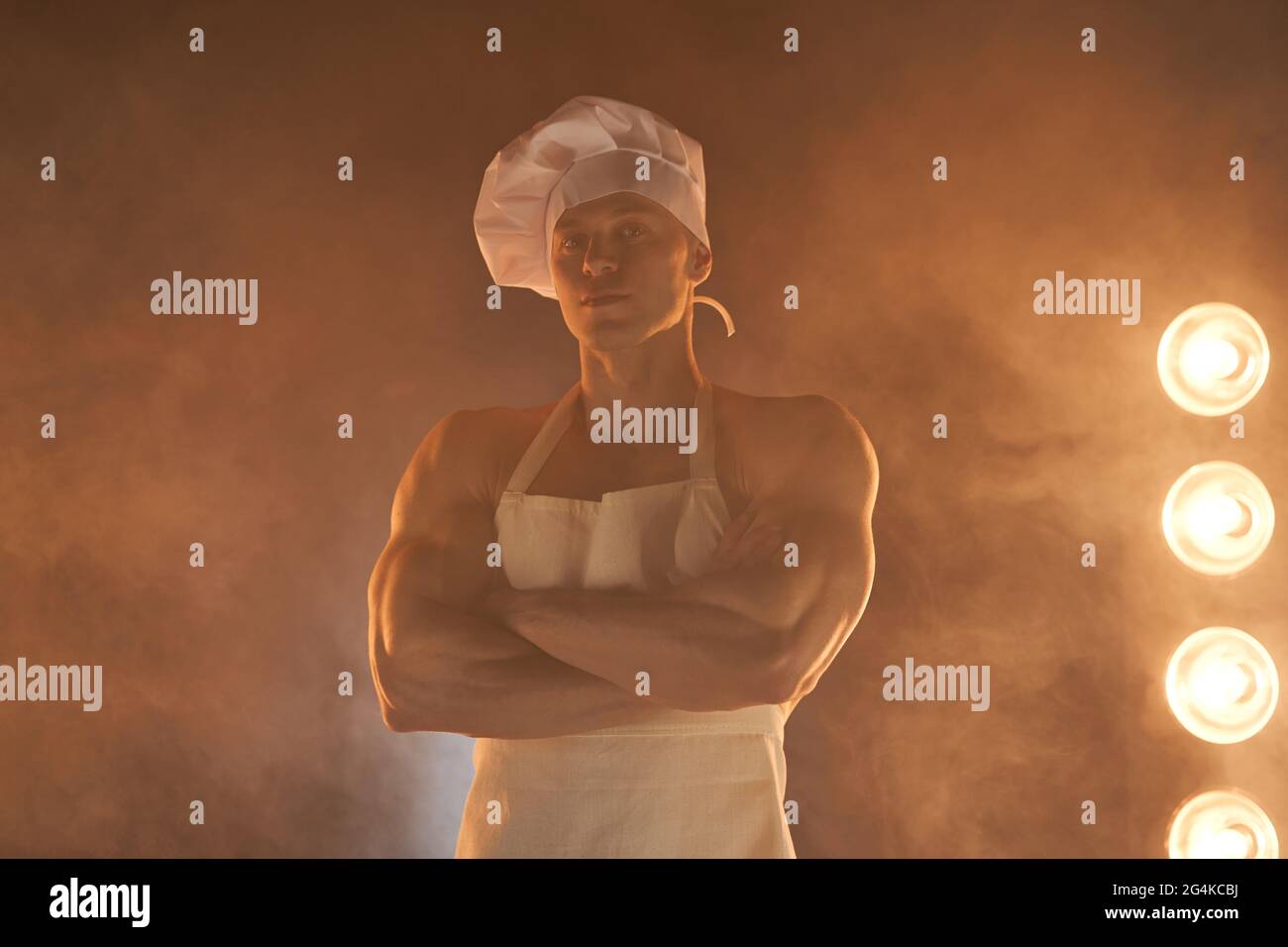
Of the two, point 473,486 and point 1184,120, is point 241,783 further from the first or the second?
point 1184,120

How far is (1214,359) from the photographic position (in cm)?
203

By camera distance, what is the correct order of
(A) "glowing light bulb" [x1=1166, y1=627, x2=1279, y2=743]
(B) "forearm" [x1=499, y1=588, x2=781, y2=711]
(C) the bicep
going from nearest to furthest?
(B) "forearm" [x1=499, y1=588, x2=781, y2=711] < (C) the bicep < (A) "glowing light bulb" [x1=1166, y1=627, x2=1279, y2=743]

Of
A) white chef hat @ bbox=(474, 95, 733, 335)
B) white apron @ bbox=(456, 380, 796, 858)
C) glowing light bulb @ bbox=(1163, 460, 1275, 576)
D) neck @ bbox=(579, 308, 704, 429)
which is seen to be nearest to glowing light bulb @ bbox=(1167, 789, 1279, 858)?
glowing light bulb @ bbox=(1163, 460, 1275, 576)

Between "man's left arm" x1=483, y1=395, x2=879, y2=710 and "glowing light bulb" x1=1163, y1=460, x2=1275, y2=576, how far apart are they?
80 cm

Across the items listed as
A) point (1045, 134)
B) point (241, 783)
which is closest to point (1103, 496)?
point (1045, 134)

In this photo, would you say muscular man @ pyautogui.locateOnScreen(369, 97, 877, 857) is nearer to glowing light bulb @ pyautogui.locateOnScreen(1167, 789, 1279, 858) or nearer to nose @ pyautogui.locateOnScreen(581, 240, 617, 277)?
nose @ pyautogui.locateOnScreen(581, 240, 617, 277)

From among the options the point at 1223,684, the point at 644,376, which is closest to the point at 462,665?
the point at 644,376

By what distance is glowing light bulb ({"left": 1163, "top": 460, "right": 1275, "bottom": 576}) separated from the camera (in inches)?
78.4

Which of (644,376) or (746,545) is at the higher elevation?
(644,376)

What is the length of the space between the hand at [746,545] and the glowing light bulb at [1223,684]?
2.96ft

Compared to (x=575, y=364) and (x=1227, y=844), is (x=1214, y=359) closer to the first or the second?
(x=1227, y=844)

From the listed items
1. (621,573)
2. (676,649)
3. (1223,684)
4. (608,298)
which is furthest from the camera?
(1223,684)

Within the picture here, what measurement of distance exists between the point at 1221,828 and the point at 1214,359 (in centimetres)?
73

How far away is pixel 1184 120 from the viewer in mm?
2184
